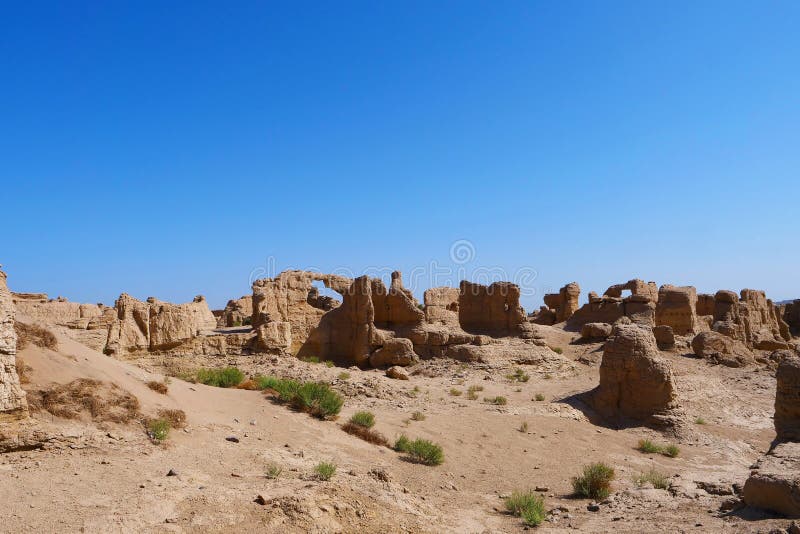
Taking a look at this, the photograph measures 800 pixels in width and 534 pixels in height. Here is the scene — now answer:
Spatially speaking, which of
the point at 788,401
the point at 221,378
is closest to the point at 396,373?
the point at 221,378

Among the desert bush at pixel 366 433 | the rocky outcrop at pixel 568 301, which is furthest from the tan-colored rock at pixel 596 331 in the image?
the desert bush at pixel 366 433

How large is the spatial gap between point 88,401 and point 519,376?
13.4 metres

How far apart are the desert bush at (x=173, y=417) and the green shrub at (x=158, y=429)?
292 mm

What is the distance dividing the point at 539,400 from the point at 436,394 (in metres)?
2.75

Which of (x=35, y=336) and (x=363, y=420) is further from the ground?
(x=35, y=336)

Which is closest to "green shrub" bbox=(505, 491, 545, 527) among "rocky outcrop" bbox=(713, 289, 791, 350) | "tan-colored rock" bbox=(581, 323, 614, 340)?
"tan-colored rock" bbox=(581, 323, 614, 340)

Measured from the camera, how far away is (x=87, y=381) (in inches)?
322

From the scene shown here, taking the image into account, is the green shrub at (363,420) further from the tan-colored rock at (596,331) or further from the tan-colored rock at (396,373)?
the tan-colored rock at (596,331)

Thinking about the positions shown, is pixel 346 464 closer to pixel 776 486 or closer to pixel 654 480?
pixel 654 480

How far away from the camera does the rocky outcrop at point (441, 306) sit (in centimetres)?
2233

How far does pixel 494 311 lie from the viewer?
22.8m

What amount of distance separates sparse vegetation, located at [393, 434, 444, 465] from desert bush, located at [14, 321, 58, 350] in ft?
19.8

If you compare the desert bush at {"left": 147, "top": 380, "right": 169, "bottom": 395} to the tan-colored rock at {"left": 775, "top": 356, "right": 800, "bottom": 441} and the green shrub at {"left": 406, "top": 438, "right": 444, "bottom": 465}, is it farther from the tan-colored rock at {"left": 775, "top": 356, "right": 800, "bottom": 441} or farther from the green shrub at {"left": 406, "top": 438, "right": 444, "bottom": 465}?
the tan-colored rock at {"left": 775, "top": 356, "right": 800, "bottom": 441}

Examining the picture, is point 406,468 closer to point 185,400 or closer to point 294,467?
point 294,467
